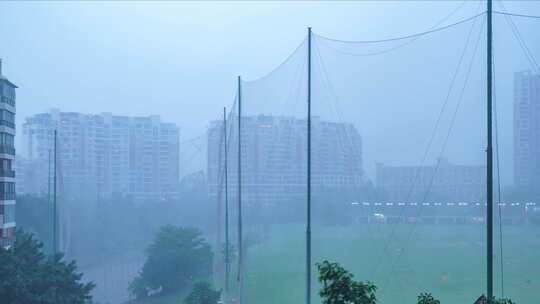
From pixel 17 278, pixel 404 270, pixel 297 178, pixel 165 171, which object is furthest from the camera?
pixel 165 171

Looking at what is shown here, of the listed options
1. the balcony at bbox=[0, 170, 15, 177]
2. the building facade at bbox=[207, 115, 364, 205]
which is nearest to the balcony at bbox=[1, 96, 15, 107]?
the balcony at bbox=[0, 170, 15, 177]

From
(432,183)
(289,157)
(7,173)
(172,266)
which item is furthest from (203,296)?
(7,173)

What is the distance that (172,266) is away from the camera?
13688mm

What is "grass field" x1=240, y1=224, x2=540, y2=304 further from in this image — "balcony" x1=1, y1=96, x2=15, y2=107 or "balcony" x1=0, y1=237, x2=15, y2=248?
"balcony" x1=1, y1=96, x2=15, y2=107

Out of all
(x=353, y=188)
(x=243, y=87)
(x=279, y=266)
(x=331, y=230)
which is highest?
(x=243, y=87)

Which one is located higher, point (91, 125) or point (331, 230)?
point (91, 125)

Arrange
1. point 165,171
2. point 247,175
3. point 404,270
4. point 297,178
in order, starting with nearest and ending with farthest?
point 404,270
point 297,178
point 247,175
point 165,171

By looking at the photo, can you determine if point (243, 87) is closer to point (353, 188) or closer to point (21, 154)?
point (353, 188)

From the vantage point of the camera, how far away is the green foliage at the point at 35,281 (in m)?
7.57

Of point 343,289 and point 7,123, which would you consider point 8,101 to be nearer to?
point 7,123

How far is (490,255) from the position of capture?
4395mm

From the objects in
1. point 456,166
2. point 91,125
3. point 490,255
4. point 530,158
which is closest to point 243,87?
point 456,166

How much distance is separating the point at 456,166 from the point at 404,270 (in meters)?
1.56

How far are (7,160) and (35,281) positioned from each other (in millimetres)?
3756
